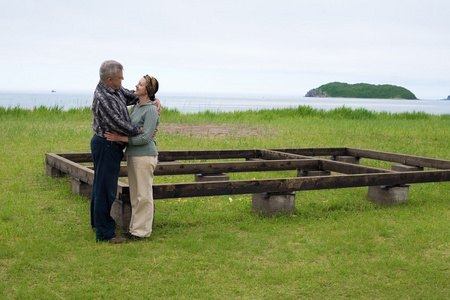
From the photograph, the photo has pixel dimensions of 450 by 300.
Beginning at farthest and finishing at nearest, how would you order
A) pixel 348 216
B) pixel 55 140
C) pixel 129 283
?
pixel 55 140
pixel 348 216
pixel 129 283

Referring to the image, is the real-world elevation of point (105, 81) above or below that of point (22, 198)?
above

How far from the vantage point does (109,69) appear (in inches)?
215

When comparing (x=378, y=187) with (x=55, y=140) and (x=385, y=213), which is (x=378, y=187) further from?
(x=55, y=140)

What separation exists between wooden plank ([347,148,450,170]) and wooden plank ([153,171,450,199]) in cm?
121

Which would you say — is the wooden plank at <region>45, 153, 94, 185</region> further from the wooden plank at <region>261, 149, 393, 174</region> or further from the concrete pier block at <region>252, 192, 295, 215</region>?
the wooden plank at <region>261, 149, 393, 174</region>

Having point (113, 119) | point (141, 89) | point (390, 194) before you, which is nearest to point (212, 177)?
point (390, 194)

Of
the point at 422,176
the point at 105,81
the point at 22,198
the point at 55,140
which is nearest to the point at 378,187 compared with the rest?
the point at 422,176

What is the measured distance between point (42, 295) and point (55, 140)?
10.2 meters

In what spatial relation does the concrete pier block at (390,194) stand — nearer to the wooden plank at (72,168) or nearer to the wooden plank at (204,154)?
the wooden plank at (204,154)

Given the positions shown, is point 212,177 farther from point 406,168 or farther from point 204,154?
point 406,168

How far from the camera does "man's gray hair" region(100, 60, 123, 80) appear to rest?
546 cm

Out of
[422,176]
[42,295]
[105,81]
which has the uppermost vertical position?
[105,81]

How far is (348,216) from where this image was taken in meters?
6.95

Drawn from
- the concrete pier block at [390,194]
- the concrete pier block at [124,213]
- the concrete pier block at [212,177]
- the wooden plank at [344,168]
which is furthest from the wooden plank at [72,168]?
the concrete pier block at [390,194]
